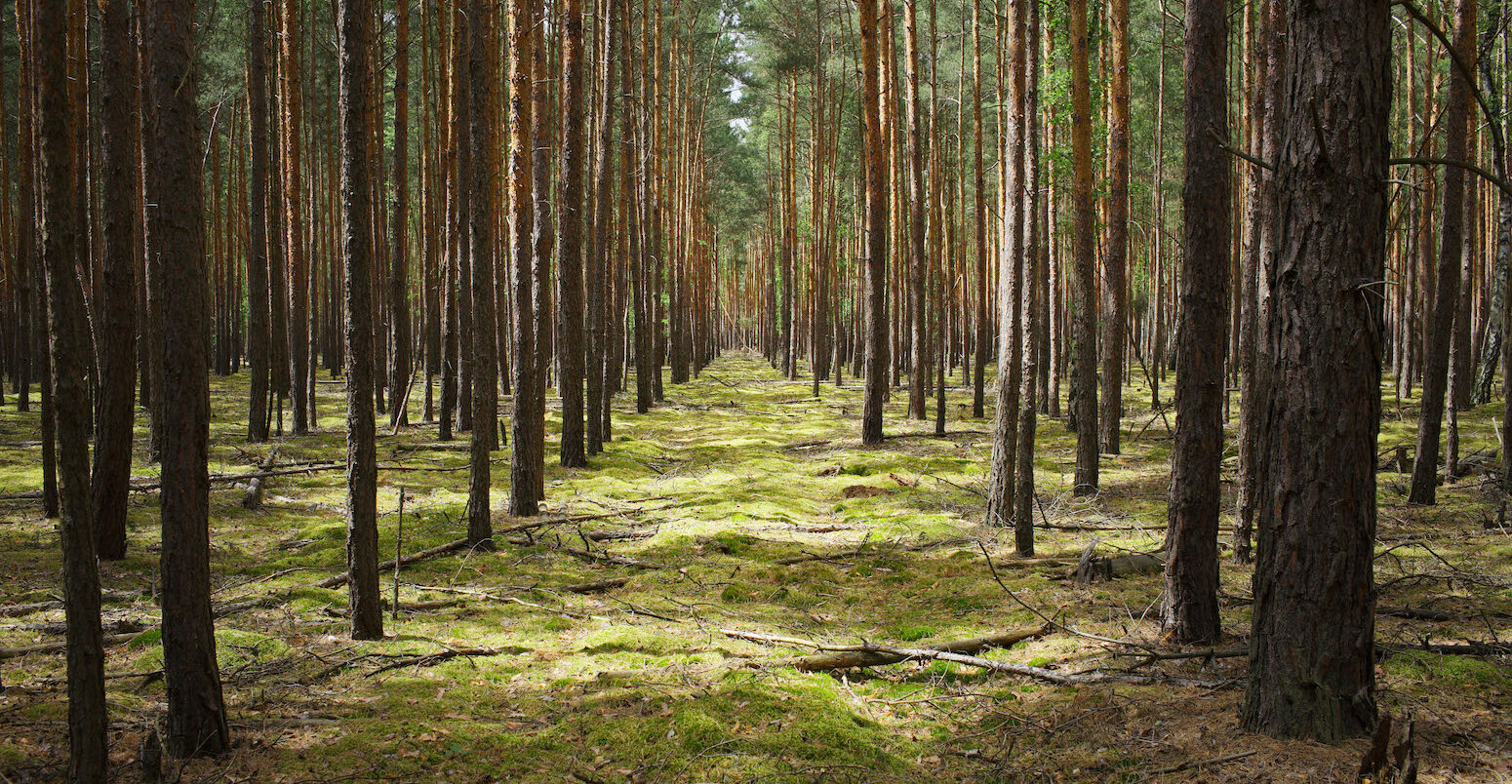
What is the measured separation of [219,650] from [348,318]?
1.90 meters

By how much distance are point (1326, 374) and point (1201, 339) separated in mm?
1706

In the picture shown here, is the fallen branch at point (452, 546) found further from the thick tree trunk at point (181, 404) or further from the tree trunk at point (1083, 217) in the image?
the tree trunk at point (1083, 217)

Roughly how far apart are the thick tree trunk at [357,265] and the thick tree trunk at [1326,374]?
4.17 m

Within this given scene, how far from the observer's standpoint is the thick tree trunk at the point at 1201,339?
16.3 feet

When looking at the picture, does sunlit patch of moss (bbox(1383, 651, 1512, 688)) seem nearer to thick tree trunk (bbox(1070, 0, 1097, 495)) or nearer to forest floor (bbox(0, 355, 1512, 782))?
forest floor (bbox(0, 355, 1512, 782))

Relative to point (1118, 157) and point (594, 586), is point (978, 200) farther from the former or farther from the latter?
point (594, 586)

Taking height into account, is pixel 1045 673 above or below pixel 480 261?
below

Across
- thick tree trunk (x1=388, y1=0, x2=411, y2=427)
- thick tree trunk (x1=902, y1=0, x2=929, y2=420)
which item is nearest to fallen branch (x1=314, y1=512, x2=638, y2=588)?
thick tree trunk (x1=388, y1=0, x2=411, y2=427)

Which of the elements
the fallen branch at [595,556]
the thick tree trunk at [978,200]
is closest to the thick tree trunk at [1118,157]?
the thick tree trunk at [978,200]

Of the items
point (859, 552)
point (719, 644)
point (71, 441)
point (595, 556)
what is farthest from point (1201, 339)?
point (71, 441)

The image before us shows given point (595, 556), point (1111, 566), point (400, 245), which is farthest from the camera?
point (400, 245)

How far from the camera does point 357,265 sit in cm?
475

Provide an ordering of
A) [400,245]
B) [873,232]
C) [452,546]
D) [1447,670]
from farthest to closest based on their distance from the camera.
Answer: [400,245], [873,232], [452,546], [1447,670]

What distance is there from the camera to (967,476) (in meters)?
11.5
